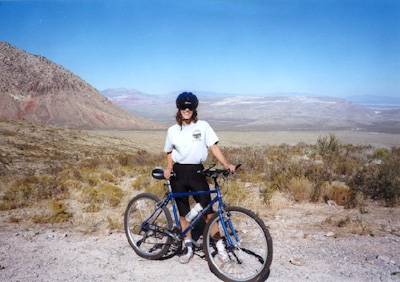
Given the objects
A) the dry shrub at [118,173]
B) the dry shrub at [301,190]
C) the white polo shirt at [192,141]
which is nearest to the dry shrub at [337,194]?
the dry shrub at [301,190]

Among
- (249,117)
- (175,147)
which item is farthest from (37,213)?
(249,117)

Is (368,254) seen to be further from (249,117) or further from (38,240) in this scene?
(249,117)

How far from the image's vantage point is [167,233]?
434cm

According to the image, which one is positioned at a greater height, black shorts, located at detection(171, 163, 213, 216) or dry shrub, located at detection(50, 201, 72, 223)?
black shorts, located at detection(171, 163, 213, 216)

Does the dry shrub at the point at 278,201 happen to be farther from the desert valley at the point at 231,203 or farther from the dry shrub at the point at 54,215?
the dry shrub at the point at 54,215

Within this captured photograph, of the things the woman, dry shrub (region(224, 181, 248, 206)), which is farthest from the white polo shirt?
dry shrub (region(224, 181, 248, 206))

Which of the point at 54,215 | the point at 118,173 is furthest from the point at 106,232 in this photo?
the point at 118,173

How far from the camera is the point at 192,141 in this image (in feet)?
13.2

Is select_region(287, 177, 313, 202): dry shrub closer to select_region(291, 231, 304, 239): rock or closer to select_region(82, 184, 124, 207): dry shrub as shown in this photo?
select_region(291, 231, 304, 239): rock

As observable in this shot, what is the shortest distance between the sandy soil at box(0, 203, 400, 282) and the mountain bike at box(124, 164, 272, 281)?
19 centimetres

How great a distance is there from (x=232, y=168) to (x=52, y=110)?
68.3 metres

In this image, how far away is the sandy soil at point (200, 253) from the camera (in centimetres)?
396

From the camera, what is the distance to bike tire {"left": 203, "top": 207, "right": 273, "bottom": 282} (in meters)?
3.60

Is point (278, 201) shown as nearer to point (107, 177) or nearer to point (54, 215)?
point (54, 215)
